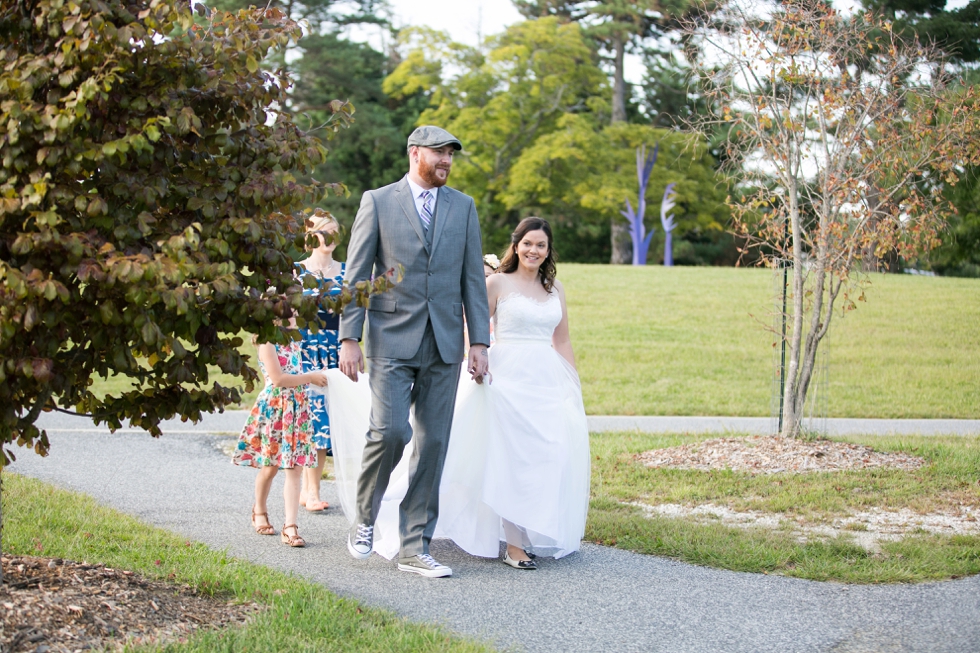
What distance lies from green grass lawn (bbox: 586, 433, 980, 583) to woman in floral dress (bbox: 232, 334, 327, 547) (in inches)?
72.0

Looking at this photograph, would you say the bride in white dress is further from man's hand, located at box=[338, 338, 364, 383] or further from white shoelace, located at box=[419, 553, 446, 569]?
man's hand, located at box=[338, 338, 364, 383]

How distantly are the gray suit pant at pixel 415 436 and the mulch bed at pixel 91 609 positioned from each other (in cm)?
108

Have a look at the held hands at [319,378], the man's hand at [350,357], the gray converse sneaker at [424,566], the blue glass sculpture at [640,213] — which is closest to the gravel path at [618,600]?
the gray converse sneaker at [424,566]

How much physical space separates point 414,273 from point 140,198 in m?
1.92

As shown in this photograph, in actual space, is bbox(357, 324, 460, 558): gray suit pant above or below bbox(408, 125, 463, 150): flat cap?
below

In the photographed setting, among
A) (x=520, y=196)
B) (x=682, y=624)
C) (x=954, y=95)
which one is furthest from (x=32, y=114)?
(x=520, y=196)

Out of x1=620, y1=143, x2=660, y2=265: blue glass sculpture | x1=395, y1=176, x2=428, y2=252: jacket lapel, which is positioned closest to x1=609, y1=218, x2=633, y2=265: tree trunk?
x1=620, y1=143, x2=660, y2=265: blue glass sculpture

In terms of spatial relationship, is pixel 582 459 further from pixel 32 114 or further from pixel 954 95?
pixel 954 95

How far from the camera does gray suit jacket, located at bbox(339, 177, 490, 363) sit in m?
5.14

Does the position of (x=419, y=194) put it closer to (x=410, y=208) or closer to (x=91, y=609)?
(x=410, y=208)

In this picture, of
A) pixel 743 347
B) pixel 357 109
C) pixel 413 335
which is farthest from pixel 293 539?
pixel 357 109

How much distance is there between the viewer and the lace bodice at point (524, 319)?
5832 mm

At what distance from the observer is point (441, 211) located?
5.32m

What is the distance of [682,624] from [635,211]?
1415 inches
